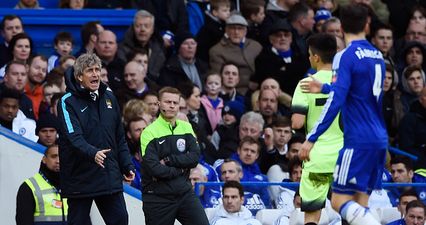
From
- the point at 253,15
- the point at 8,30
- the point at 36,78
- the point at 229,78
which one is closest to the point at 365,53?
the point at 36,78

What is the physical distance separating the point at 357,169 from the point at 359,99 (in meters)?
0.58

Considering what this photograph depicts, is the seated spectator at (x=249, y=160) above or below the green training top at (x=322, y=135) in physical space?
below

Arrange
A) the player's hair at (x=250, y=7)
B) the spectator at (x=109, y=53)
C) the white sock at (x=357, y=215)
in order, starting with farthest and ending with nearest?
the player's hair at (x=250, y=7), the spectator at (x=109, y=53), the white sock at (x=357, y=215)

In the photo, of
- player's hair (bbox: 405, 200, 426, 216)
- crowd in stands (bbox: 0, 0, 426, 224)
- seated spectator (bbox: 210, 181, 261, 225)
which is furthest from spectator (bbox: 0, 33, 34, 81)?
player's hair (bbox: 405, 200, 426, 216)

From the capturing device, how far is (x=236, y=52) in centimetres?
1867

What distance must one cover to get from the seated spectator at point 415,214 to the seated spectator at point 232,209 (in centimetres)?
165

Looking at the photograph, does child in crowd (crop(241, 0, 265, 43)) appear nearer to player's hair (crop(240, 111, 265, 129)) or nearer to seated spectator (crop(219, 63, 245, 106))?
seated spectator (crop(219, 63, 245, 106))

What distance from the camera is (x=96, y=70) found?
12188 millimetres

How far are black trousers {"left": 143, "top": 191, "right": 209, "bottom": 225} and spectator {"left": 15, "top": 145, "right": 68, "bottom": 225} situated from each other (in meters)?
0.88

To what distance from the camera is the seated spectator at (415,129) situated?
17.8m

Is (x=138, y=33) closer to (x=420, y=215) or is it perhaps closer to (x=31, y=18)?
(x=31, y=18)

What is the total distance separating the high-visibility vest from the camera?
43.3 feet

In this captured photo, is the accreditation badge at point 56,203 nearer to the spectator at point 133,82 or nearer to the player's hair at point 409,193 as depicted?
the spectator at point 133,82

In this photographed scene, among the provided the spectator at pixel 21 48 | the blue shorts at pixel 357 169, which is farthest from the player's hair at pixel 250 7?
the blue shorts at pixel 357 169
